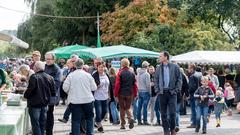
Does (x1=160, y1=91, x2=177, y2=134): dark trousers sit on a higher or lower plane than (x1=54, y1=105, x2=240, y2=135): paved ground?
higher

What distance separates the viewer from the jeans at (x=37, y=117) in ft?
32.1

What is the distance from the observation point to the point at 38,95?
9703mm

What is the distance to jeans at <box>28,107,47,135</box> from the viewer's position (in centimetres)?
978

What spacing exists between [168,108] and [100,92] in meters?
2.08

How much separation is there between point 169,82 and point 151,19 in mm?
20855

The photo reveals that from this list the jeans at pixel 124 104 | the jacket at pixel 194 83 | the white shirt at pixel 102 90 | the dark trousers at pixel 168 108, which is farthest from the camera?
the jacket at pixel 194 83

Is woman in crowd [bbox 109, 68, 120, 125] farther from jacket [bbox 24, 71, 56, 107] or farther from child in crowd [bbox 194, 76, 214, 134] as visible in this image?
jacket [bbox 24, 71, 56, 107]

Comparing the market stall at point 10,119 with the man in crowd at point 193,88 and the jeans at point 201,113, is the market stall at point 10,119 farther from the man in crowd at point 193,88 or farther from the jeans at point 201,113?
the man in crowd at point 193,88

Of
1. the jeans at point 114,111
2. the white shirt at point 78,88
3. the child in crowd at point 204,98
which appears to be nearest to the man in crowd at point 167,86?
the child in crowd at point 204,98

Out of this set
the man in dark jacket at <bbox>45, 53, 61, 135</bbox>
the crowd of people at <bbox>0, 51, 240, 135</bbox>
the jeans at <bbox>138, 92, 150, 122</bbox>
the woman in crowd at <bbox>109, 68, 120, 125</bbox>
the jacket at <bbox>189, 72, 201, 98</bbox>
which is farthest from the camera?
the jeans at <bbox>138, 92, 150, 122</bbox>

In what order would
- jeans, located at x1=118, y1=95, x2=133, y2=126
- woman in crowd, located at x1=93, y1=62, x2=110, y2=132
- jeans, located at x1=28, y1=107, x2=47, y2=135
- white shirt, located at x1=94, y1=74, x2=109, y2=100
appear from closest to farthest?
jeans, located at x1=28, y1=107, x2=47, y2=135 → woman in crowd, located at x1=93, y1=62, x2=110, y2=132 → white shirt, located at x1=94, y1=74, x2=109, y2=100 → jeans, located at x1=118, y1=95, x2=133, y2=126

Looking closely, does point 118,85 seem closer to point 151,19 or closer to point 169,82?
point 169,82

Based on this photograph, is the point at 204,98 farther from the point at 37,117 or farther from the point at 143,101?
the point at 37,117

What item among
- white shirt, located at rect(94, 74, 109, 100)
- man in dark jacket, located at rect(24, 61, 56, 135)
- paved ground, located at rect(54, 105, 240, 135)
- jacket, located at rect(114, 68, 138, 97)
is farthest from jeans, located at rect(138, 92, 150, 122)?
man in dark jacket, located at rect(24, 61, 56, 135)
